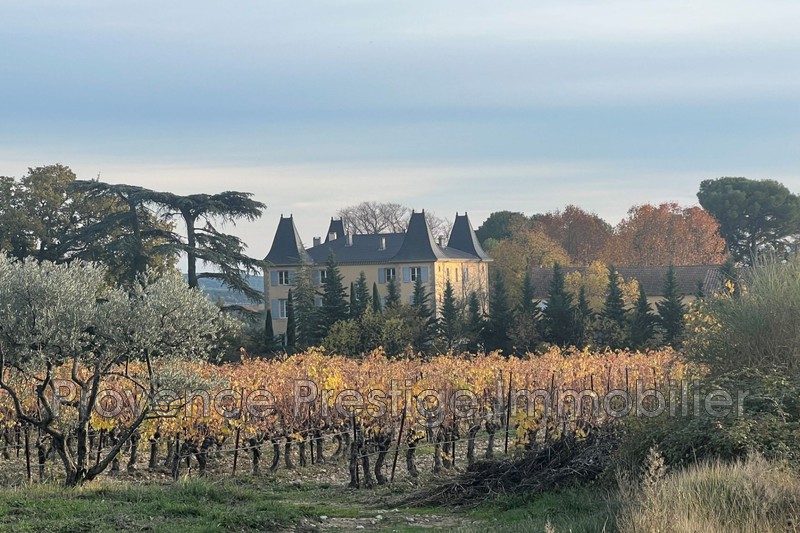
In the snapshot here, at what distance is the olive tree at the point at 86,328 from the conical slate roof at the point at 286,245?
171 ft

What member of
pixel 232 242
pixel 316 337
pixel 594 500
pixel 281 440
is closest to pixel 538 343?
pixel 316 337

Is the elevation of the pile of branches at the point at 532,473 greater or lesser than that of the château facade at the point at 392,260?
lesser

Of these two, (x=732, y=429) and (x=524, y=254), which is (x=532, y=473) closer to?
(x=732, y=429)

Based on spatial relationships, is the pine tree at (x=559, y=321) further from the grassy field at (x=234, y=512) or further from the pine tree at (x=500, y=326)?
the grassy field at (x=234, y=512)

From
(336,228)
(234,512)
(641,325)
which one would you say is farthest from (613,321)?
(336,228)

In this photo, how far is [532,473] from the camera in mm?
15352

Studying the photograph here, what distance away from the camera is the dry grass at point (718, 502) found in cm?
967

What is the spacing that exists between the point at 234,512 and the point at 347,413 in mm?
7341

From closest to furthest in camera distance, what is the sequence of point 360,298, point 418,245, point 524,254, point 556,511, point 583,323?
point 556,511, point 583,323, point 360,298, point 418,245, point 524,254

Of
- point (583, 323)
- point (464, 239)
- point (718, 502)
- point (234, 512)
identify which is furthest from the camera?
point (464, 239)

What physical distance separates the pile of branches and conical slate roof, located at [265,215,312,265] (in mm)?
52188

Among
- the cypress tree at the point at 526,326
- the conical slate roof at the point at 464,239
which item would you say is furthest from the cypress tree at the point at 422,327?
the conical slate roof at the point at 464,239

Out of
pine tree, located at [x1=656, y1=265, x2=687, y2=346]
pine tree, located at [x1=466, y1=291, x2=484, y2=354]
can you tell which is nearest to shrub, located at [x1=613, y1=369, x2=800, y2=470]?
pine tree, located at [x1=656, y1=265, x2=687, y2=346]

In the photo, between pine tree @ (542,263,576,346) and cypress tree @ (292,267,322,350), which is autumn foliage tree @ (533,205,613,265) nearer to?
cypress tree @ (292,267,322,350)
